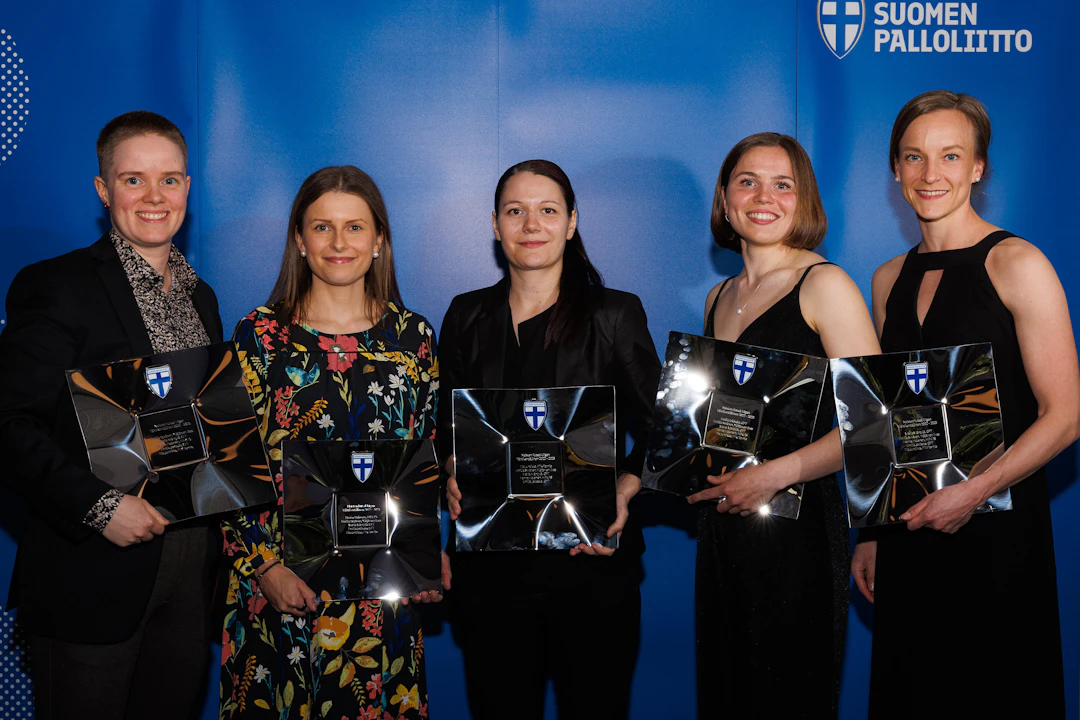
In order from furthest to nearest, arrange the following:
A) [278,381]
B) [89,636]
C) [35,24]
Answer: [35,24]
[278,381]
[89,636]

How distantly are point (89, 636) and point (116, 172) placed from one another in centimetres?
130

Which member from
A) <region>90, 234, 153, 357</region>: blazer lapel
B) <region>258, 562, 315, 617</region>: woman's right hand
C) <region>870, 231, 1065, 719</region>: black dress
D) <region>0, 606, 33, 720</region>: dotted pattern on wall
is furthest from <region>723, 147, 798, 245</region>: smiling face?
<region>0, 606, 33, 720</region>: dotted pattern on wall

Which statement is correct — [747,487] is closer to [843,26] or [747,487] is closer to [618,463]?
[618,463]

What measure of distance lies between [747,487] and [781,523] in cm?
18

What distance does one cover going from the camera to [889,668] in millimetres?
2389

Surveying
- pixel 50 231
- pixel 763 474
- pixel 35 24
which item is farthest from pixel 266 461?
pixel 35 24

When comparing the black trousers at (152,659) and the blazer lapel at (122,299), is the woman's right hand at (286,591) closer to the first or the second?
the black trousers at (152,659)

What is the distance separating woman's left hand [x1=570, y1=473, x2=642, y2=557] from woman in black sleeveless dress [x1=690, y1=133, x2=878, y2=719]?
0.22 m

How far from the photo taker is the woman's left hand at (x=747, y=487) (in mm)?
2186

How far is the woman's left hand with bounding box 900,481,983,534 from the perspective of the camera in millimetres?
2135

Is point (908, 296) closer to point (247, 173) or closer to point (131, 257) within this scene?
point (131, 257)

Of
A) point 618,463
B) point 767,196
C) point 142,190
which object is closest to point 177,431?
point 142,190

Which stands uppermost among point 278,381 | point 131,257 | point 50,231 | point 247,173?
point 247,173

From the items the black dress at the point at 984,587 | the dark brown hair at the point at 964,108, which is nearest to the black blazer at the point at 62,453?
the black dress at the point at 984,587
